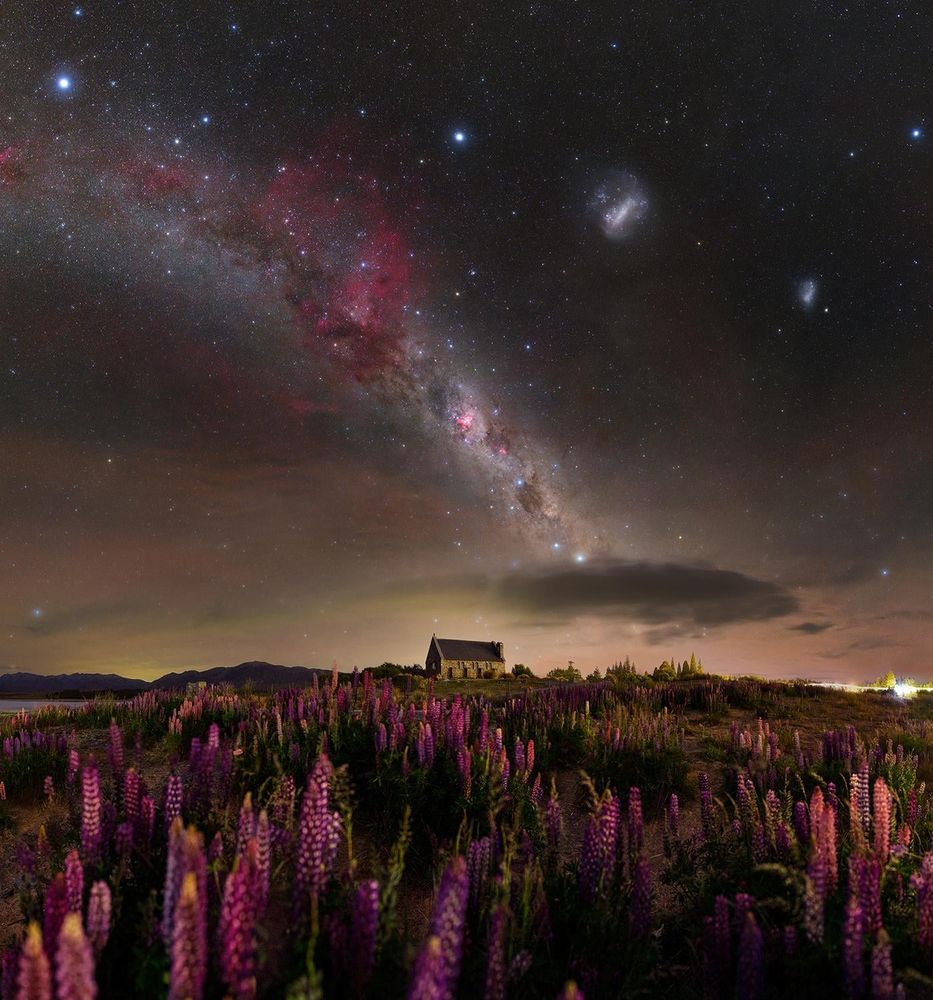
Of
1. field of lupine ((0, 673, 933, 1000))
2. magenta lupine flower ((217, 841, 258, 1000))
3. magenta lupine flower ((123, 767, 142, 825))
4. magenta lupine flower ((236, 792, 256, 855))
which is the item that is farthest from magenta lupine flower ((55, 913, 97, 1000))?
magenta lupine flower ((123, 767, 142, 825))

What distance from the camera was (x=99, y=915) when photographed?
3.04 m

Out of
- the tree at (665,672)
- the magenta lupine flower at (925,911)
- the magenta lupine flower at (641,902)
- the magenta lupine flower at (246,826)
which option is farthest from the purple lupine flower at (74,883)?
the tree at (665,672)

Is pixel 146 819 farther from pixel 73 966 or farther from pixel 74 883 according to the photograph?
pixel 73 966

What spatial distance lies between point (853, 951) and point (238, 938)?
2.94 meters

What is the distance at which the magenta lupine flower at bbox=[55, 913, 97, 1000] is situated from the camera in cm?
217

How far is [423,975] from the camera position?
227 cm

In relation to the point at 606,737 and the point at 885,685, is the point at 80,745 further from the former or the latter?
the point at 885,685

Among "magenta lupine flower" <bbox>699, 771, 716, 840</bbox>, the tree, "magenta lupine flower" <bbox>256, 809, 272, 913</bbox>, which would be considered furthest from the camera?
the tree

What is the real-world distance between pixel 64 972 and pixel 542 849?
12.9 ft

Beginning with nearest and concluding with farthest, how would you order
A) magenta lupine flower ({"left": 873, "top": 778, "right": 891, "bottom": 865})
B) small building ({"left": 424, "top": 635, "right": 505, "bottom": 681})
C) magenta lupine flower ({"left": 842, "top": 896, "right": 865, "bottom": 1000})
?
magenta lupine flower ({"left": 842, "top": 896, "right": 865, "bottom": 1000}) → magenta lupine flower ({"left": 873, "top": 778, "right": 891, "bottom": 865}) → small building ({"left": 424, "top": 635, "right": 505, "bottom": 681})

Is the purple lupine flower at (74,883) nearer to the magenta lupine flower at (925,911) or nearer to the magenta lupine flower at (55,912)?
the magenta lupine flower at (55,912)

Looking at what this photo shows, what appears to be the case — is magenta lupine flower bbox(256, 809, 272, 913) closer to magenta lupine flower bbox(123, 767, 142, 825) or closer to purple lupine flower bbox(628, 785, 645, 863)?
magenta lupine flower bbox(123, 767, 142, 825)

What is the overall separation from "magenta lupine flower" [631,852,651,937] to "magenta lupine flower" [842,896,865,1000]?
103 cm

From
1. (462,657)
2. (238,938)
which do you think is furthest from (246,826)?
(462,657)
